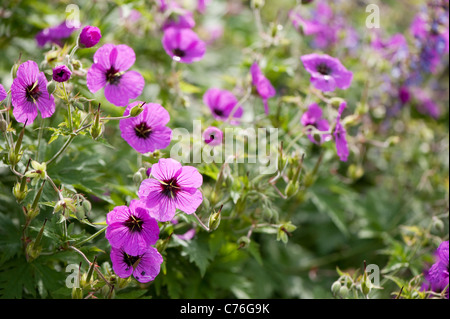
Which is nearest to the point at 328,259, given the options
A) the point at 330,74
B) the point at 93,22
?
the point at 330,74

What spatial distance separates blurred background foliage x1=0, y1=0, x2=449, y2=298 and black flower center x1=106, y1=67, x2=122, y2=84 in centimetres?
17

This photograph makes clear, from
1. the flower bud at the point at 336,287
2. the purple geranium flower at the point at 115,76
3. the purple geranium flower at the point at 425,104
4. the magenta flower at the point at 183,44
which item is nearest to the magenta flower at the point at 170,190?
the purple geranium flower at the point at 115,76

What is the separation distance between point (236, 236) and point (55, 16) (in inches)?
49.1

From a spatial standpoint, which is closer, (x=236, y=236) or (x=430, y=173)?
(x=236, y=236)

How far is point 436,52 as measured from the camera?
2.14 metres

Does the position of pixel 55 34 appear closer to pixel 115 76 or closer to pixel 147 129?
pixel 115 76

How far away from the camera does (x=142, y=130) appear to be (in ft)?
4.51

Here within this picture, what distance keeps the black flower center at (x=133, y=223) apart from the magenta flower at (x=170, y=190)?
66mm

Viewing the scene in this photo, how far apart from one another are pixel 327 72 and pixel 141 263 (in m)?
0.86

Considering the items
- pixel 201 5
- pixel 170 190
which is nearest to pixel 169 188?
pixel 170 190

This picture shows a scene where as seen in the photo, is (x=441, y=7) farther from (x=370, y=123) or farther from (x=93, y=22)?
(x=93, y=22)

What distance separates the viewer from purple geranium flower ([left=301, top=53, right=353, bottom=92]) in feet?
5.16

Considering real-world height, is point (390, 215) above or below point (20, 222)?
below

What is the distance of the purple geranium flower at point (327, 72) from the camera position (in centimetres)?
157
